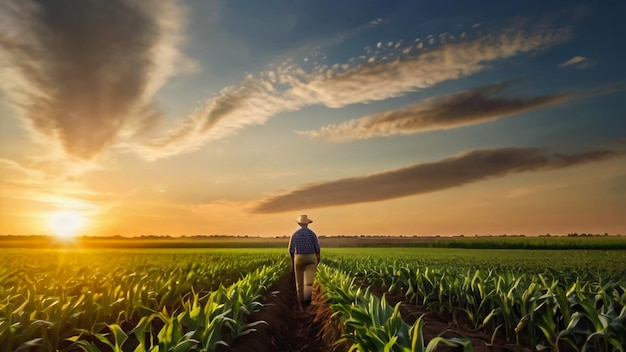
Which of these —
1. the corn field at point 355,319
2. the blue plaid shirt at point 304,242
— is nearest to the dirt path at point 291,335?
the corn field at point 355,319

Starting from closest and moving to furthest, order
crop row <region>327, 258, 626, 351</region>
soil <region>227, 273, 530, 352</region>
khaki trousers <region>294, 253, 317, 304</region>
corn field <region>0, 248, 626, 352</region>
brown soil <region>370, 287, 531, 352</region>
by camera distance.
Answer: corn field <region>0, 248, 626, 352</region> → crop row <region>327, 258, 626, 351</region> → brown soil <region>370, 287, 531, 352</region> → soil <region>227, 273, 530, 352</region> → khaki trousers <region>294, 253, 317, 304</region>

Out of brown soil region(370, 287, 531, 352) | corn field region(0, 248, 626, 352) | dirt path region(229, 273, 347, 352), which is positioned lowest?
dirt path region(229, 273, 347, 352)

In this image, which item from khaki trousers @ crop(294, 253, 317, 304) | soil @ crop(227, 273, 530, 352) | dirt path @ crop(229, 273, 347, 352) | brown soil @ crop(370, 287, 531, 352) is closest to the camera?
brown soil @ crop(370, 287, 531, 352)

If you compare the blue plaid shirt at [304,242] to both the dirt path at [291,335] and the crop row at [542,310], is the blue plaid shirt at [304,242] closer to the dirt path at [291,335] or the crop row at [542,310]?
the dirt path at [291,335]

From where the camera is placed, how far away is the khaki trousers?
1401 cm

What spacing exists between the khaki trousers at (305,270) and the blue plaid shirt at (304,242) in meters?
0.15

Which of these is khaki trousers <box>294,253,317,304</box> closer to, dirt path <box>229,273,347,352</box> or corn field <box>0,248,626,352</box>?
dirt path <box>229,273,347,352</box>

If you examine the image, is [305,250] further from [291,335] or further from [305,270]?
[291,335]

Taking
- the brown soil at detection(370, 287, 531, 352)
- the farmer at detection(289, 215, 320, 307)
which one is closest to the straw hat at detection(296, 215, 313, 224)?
the farmer at detection(289, 215, 320, 307)

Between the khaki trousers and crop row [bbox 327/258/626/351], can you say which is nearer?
crop row [bbox 327/258/626/351]

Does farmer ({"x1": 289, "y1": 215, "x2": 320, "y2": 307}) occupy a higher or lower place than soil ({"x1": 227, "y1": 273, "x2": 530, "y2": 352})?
higher

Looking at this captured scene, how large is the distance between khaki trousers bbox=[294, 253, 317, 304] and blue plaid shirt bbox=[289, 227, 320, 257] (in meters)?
0.15

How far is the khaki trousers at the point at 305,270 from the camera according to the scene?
1401 centimetres

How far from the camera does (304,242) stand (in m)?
14.1
